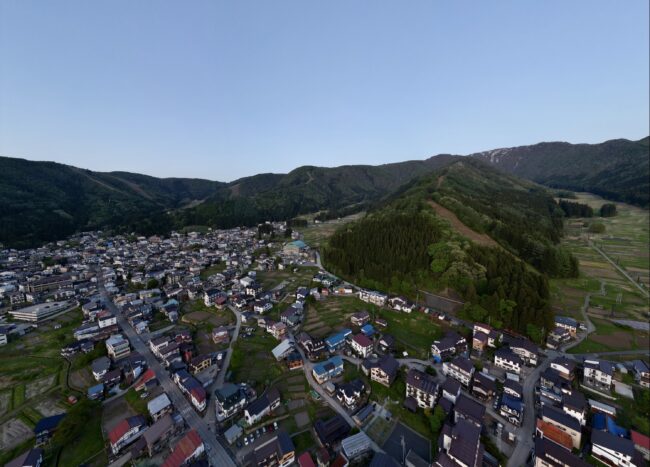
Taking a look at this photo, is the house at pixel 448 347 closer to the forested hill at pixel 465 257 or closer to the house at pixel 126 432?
the forested hill at pixel 465 257

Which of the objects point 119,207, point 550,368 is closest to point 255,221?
point 119,207

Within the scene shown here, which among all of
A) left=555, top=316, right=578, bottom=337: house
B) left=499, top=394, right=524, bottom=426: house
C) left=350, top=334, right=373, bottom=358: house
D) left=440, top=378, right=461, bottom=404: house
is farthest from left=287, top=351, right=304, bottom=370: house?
left=555, top=316, right=578, bottom=337: house

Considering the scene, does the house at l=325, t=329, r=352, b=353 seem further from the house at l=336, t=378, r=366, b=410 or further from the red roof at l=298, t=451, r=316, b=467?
the red roof at l=298, t=451, r=316, b=467

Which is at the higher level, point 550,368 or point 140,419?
point 140,419

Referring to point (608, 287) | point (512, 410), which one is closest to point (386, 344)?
point (512, 410)

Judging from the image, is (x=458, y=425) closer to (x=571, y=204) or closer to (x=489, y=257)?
(x=489, y=257)

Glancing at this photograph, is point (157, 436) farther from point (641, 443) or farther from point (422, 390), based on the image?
point (641, 443)
